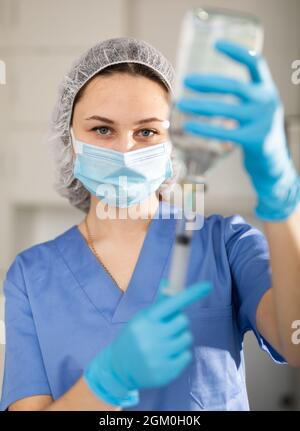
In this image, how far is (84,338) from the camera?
3.69ft

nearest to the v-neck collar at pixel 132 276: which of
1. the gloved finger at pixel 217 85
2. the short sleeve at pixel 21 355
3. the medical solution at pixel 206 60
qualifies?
the short sleeve at pixel 21 355

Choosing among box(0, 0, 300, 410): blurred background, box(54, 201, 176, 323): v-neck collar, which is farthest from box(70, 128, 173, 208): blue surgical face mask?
box(0, 0, 300, 410): blurred background

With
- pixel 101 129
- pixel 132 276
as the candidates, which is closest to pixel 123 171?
pixel 101 129

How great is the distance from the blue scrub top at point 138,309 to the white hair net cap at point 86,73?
0.28m

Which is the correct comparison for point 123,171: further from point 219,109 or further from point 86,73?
point 219,109

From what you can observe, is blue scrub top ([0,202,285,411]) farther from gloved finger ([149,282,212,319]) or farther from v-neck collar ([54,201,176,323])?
gloved finger ([149,282,212,319])

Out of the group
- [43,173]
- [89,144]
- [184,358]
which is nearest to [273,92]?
[184,358]

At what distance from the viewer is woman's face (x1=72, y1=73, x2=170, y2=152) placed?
116 centimetres

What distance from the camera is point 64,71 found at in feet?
9.19

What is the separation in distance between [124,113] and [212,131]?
18.0 inches

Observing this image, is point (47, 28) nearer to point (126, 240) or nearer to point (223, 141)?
point (126, 240)

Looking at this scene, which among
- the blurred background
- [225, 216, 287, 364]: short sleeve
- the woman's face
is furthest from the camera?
the blurred background

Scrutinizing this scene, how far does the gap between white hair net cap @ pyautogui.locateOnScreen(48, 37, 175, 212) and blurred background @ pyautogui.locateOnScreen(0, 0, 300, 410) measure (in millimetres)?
1436
